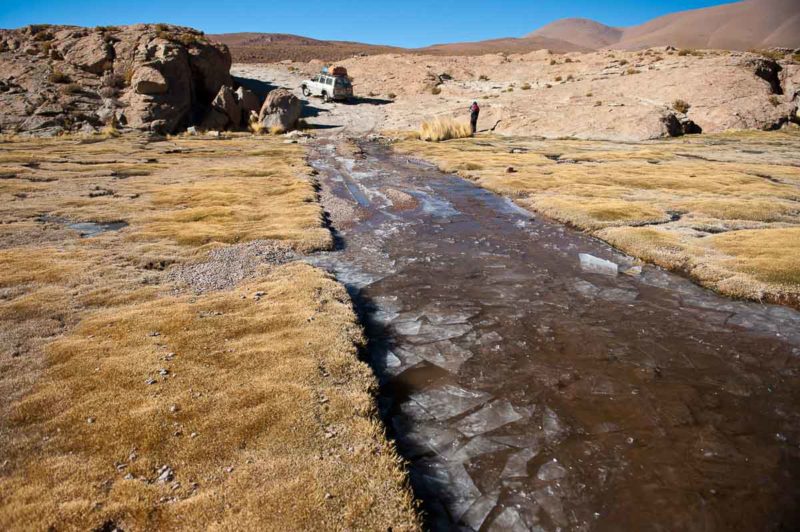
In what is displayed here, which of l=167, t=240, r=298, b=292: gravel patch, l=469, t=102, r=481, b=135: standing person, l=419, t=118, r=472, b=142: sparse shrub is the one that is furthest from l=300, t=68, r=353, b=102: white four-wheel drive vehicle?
l=167, t=240, r=298, b=292: gravel patch

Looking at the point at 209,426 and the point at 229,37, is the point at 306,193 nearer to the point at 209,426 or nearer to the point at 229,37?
the point at 209,426

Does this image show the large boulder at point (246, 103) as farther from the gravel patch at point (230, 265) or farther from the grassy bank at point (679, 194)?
the gravel patch at point (230, 265)

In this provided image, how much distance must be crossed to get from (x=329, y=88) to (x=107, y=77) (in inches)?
1009

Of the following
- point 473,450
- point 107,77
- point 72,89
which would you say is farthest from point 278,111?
point 473,450

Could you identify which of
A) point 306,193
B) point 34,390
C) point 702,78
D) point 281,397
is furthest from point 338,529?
point 702,78

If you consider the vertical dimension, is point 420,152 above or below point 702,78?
below

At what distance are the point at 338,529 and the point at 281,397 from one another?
2554mm

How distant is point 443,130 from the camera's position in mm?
45562

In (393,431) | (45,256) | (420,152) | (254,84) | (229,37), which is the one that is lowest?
(393,431)

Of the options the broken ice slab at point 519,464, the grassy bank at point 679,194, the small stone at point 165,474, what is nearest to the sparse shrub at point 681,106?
the grassy bank at point 679,194

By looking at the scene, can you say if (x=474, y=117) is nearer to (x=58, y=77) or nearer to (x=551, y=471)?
(x=58, y=77)

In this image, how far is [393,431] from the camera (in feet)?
22.3

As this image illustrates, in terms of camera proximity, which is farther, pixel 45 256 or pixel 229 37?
pixel 229 37

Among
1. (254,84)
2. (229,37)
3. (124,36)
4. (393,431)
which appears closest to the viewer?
(393,431)
